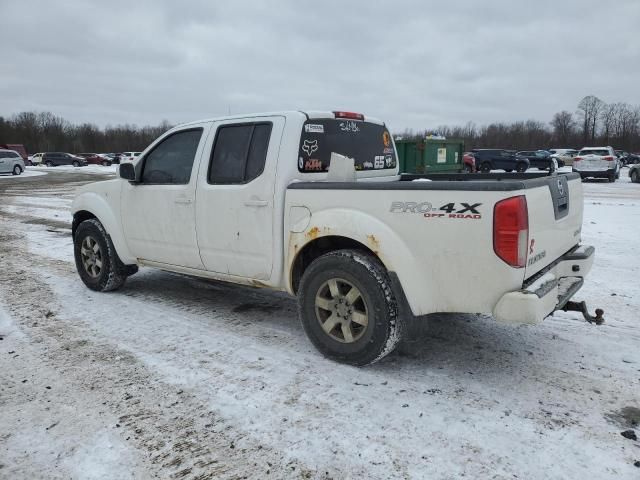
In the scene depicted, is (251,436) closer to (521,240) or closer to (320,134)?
(521,240)

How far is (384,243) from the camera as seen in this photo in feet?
11.1

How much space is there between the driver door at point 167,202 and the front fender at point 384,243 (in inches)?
61.6

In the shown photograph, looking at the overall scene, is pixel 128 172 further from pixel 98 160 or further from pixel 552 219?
pixel 98 160

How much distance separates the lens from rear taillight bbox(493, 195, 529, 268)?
2.93m

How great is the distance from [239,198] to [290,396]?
5.77ft

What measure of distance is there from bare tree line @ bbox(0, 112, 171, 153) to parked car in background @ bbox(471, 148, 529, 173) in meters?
66.7

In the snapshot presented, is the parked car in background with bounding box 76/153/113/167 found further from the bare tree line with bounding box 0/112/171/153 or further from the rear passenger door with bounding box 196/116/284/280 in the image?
the rear passenger door with bounding box 196/116/284/280

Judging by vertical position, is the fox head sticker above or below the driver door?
above

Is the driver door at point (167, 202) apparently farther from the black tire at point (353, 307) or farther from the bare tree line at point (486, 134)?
the bare tree line at point (486, 134)

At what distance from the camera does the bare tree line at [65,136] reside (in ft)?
289

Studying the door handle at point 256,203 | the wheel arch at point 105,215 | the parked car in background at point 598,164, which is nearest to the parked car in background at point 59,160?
the parked car in background at point 598,164

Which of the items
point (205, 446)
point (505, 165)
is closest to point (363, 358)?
point (205, 446)

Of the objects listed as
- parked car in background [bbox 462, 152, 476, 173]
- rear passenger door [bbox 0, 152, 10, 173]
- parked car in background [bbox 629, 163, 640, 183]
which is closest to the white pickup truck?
parked car in background [bbox 629, 163, 640, 183]

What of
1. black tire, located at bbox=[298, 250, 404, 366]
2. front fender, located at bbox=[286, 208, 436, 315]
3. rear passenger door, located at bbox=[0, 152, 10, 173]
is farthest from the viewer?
rear passenger door, located at bbox=[0, 152, 10, 173]
